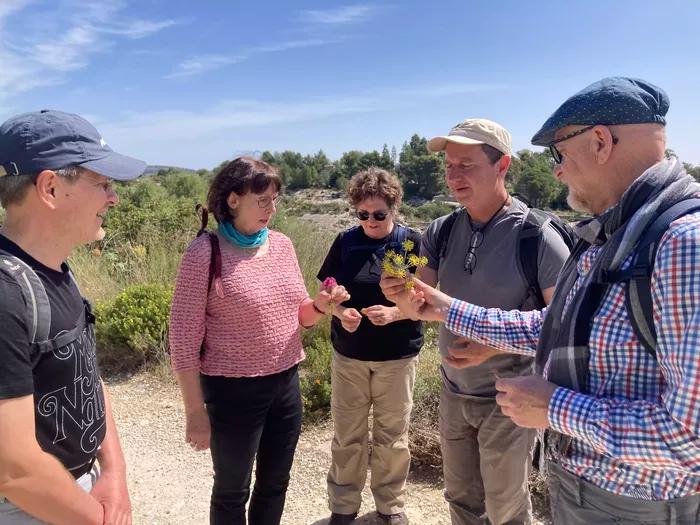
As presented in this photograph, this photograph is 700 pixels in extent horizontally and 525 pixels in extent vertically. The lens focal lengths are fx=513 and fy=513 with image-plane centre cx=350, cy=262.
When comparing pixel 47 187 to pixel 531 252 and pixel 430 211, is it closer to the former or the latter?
pixel 531 252

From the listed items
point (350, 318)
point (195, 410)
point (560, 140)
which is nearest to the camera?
point (560, 140)

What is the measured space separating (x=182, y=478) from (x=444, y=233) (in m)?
2.75

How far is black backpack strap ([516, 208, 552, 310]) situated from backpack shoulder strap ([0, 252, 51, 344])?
6.64 feet

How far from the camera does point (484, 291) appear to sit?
262cm

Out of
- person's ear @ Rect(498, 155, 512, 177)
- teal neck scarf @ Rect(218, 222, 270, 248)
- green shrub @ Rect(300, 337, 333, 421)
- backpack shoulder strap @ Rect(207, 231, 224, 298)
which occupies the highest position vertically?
person's ear @ Rect(498, 155, 512, 177)

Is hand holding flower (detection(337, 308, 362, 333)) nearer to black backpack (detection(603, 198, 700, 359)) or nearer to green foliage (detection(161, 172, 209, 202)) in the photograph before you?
black backpack (detection(603, 198, 700, 359))

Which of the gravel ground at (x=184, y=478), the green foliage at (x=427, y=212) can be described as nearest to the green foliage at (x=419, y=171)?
the green foliage at (x=427, y=212)

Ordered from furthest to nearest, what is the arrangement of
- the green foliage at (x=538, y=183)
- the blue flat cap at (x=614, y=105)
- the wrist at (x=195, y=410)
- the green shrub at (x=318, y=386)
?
the green foliage at (x=538, y=183)
the green shrub at (x=318, y=386)
the wrist at (x=195, y=410)
the blue flat cap at (x=614, y=105)

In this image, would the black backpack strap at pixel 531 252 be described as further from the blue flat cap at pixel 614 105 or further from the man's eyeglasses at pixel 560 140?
the blue flat cap at pixel 614 105

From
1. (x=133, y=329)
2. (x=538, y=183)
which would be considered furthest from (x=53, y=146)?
(x=538, y=183)

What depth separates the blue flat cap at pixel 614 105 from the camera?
1562 millimetres

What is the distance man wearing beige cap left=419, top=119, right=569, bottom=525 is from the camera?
8.39 ft

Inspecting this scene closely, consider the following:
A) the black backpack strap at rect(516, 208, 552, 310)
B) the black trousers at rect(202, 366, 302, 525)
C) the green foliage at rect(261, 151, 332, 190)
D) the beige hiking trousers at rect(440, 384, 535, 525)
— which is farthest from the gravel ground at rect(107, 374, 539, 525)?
the green foliage at rect(261, 151, 332, 190)

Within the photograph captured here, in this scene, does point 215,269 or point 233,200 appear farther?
point 233,200
